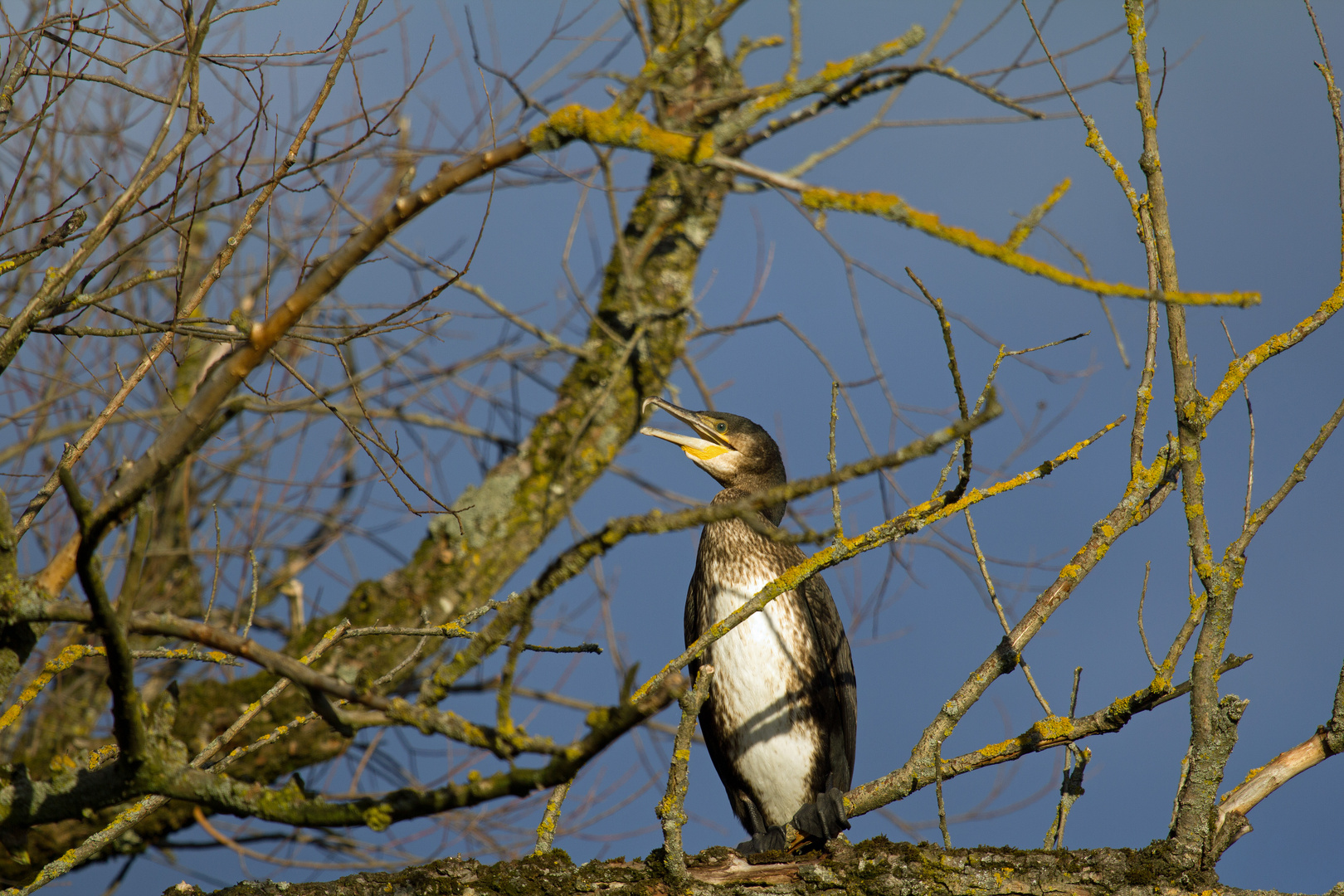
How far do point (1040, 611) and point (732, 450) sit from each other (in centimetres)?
A: 222

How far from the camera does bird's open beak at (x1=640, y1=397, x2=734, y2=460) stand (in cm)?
510

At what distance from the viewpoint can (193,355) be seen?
889cm

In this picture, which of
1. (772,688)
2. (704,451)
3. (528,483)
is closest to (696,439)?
(704,451)

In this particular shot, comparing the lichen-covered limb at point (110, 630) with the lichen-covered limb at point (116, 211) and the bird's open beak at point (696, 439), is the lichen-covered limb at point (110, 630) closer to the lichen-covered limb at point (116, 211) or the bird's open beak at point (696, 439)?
the lichen-covered limb at point (116, 211)

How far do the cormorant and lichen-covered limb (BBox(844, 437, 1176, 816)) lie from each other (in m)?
1.00

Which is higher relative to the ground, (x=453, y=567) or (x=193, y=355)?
(x=193, y=355)

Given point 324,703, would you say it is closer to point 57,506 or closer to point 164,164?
point 164,164

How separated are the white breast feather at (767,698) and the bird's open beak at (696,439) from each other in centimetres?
96

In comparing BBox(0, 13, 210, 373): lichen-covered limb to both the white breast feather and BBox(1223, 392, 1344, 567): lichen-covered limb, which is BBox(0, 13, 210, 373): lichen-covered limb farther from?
BBox(1223, 392, 1344, 567): lichen-covered limb

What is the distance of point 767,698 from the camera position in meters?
4.23

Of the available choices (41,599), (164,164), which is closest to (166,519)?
(164,164)

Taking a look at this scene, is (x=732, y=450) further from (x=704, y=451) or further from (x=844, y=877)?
(x=844, y=877)

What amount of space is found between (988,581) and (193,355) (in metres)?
7.95

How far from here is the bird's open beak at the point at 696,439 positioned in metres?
5.10
